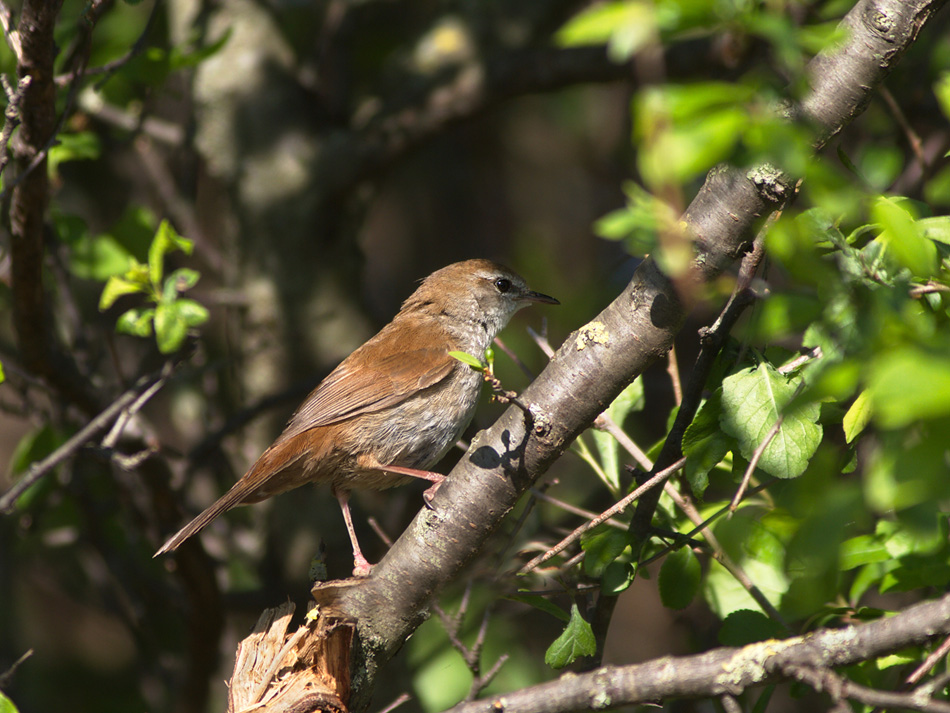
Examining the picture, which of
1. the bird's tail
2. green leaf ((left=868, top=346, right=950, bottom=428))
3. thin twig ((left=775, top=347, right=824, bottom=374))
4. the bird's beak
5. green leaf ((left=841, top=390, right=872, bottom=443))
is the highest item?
green leaf ((left=868, top=346, right=950, bottom=428))

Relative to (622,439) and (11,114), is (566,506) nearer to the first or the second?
(622,439)

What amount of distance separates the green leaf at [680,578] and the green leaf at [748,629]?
0.59ft

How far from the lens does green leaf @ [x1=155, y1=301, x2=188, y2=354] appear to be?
3.36m

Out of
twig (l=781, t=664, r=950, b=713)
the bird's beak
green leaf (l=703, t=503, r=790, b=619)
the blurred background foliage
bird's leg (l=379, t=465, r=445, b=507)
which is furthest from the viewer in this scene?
the bird's beak

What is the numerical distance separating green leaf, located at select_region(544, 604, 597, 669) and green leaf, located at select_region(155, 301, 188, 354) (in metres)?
1.97

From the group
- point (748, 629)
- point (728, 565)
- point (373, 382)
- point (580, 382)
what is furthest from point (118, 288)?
point (748, 629)

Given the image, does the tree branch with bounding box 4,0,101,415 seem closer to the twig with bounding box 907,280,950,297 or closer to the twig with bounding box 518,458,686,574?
the twig with bounding box 518,458,686,574

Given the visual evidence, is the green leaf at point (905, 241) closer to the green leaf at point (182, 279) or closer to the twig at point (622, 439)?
the twig at point (622, 439)

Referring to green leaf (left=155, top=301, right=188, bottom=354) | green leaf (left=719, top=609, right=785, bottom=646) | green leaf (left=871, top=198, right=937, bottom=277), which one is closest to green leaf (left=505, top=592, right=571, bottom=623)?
green leaf (left=719, top=609, right=785, bottom=646)

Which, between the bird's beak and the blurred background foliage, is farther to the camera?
the bird's beak

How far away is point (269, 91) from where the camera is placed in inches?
196

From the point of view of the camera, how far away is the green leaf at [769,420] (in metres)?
2.22

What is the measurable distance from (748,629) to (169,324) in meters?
2.48

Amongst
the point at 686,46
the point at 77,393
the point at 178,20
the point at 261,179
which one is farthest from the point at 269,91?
the point at 686,46
